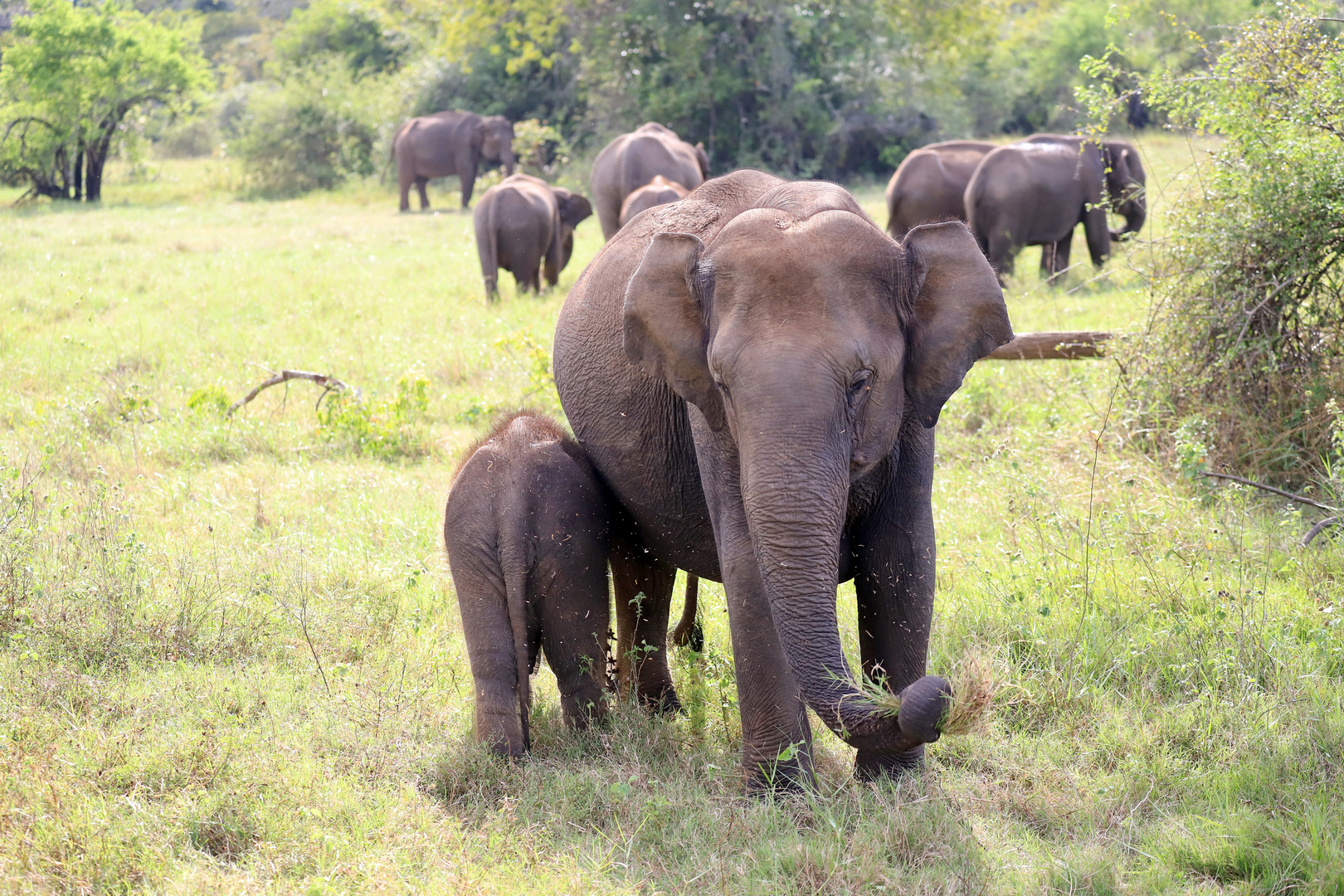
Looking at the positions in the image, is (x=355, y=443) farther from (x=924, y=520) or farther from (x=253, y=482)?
(x=924, y=520)

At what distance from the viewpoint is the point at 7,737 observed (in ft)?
14.1

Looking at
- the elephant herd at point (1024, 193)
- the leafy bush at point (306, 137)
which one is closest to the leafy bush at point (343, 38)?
the leafy bush at point (306, 137)

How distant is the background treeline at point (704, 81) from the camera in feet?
90.9

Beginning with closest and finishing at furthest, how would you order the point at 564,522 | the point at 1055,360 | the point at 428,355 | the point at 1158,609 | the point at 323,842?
the point at 323,842, the point at 564,522, the point at 1158,609, the point at 1055,360, the point at 428,355

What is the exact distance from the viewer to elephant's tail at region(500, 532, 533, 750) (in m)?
4.57

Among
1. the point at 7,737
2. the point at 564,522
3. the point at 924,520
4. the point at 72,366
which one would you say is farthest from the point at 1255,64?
the point at 72,366

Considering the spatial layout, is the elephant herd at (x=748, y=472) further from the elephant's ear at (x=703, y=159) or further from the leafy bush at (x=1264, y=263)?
the elephant's ear at (x=703, y=159)

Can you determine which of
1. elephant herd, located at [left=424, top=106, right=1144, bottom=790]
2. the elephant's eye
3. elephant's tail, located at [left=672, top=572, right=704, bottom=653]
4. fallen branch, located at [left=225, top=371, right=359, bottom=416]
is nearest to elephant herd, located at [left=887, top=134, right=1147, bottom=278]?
fallen branch, located at [left=225, top=371, right=359, bottom=416]

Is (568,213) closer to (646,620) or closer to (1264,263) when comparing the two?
(1264,263)

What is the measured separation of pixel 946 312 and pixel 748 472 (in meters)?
0.81

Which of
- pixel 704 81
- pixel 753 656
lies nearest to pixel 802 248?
pixel 753 656

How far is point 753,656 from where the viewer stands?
4.08 meters

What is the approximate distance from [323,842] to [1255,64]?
6.25 m

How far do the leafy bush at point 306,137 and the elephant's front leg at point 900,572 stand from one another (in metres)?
27.5
